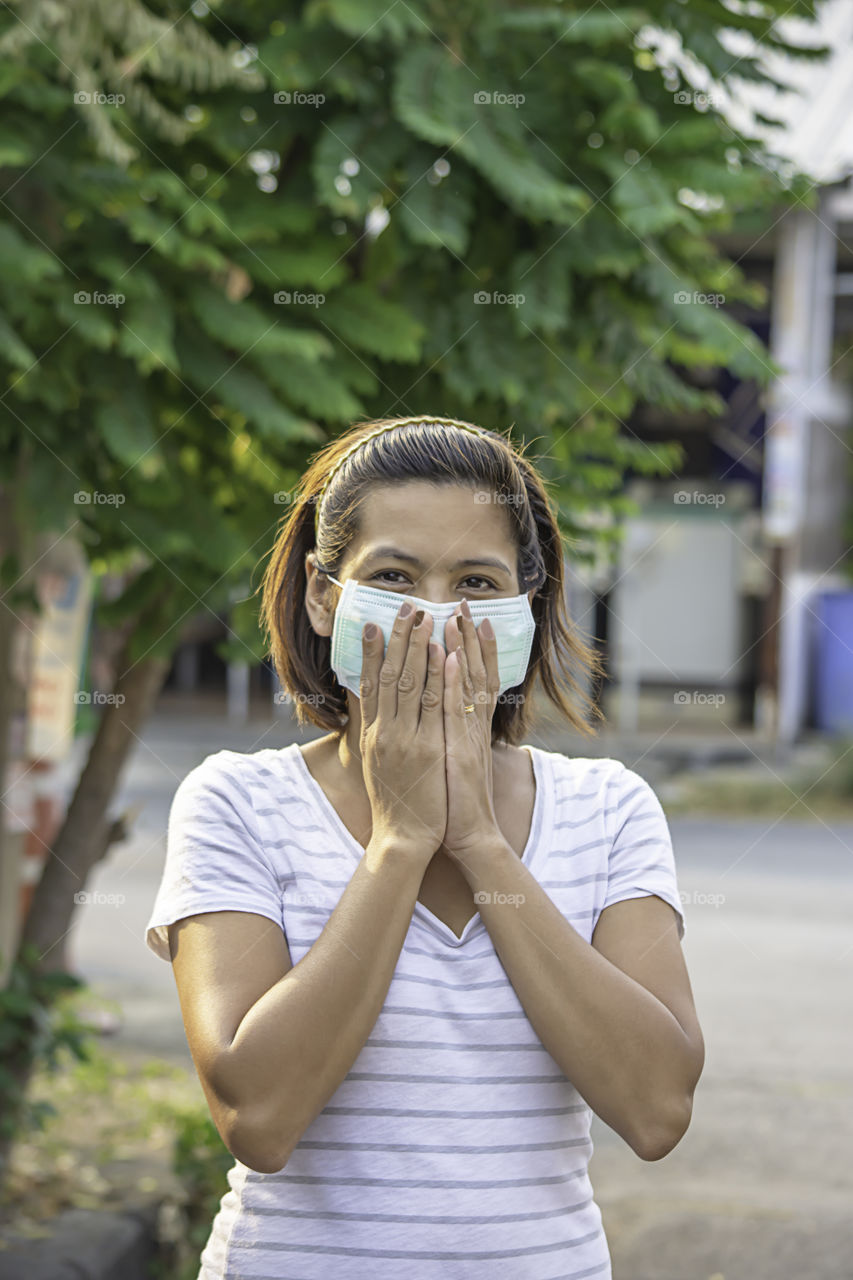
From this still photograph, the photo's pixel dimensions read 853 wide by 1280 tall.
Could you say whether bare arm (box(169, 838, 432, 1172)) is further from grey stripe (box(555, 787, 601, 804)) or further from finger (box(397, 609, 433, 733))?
grey stripe (box(555, 787, 601, 804))

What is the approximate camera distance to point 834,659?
59.5 feet

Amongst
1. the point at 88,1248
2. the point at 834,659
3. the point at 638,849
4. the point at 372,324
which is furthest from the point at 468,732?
the point at 834,659

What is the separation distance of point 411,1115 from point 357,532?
2.27 feet

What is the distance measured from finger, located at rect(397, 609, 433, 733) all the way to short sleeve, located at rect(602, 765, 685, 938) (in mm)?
314

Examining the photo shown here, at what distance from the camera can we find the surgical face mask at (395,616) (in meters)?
1.62

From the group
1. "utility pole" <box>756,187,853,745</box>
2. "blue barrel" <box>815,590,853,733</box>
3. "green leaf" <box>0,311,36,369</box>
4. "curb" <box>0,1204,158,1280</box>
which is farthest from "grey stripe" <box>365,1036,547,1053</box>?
"blue barrel" <box>815,590,853,733</box>

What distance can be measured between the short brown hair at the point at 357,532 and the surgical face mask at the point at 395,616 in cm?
8

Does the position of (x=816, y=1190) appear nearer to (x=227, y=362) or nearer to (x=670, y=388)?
(x=670, y=388)

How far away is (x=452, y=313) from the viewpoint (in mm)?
3188

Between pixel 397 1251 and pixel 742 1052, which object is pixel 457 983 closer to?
pixel 397 1251

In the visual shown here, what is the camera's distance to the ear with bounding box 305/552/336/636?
5.79 feet

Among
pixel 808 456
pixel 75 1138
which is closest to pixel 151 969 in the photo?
pixel 75 1138

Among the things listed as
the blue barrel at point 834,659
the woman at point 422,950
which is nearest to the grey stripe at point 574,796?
the woman at point 422,950

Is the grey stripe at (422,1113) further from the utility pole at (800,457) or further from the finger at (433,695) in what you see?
the utility pole at (800,457)
